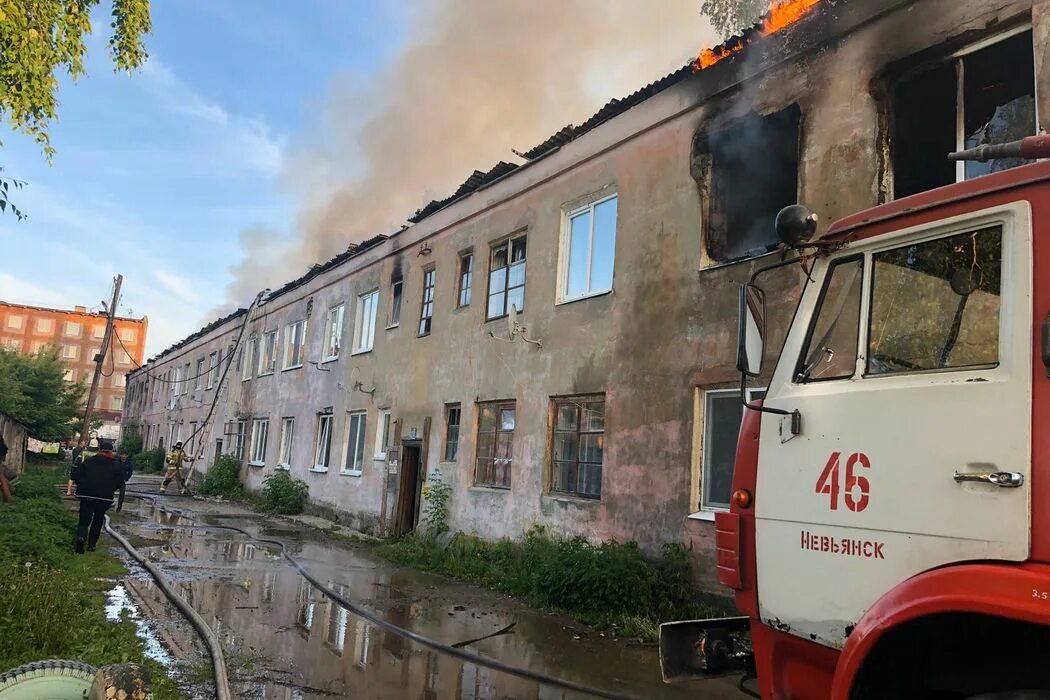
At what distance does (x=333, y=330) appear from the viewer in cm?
1995

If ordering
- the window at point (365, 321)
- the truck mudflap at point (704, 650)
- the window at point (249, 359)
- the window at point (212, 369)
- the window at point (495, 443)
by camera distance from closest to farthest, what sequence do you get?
1. the truck mudflap at point (704, 650)
2. the window at point (495, 443)
3. the window at point (365, 321)
4. the window at point (249, 359)
5. the window at point (212, 369)

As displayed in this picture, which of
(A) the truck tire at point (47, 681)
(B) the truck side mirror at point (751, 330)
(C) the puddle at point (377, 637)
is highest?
(B) the truck side mirror at point (751, 330)

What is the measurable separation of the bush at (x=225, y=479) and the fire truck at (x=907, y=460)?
→ 76.3 ft

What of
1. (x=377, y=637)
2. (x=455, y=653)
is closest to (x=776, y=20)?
(x=455, y=653)

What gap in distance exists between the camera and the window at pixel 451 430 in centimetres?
1335

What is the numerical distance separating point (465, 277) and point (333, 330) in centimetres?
704

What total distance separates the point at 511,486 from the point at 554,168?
5125mm

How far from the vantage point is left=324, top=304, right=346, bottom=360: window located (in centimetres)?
1944

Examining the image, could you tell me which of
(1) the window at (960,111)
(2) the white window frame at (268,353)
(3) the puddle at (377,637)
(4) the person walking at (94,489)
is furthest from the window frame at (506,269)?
(2) the white window frame at (268,353)

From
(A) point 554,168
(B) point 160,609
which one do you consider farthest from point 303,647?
(A) point 554,168

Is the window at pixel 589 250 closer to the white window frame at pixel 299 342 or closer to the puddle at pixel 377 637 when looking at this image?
the puddle at pixel 377 637

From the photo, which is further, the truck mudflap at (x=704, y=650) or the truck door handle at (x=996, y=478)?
the truck mudflap at (x=704, y=650)

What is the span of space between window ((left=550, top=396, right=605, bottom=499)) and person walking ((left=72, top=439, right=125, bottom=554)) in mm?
6522

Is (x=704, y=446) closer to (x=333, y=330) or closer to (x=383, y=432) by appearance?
(x=383, y=432)
